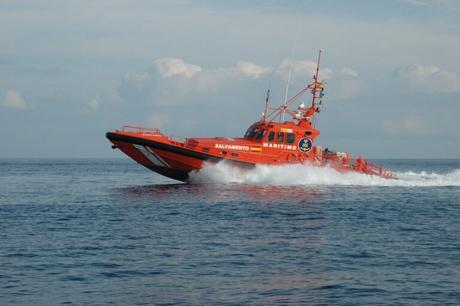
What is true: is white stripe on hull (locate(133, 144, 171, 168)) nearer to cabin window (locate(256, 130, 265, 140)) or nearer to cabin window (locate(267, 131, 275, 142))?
cabin window (locate(256, 130, 265, 140))

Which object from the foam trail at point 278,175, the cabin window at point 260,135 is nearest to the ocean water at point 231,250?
the foam trail at point 278,175

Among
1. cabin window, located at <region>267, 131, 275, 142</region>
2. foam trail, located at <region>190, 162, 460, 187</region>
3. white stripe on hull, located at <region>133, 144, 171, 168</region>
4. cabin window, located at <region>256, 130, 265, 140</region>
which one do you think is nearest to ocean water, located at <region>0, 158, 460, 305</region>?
foam trail, located at <region>190, 162, 460, 187</region>

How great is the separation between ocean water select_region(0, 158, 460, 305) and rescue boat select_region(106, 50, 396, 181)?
2.83m

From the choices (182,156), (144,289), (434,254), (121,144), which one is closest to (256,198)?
(182,156)

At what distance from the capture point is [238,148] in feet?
132

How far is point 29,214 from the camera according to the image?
3030 centimetres

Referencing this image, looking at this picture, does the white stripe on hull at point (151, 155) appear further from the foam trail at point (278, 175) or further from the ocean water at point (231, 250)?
the ocean water at point (231, 250)

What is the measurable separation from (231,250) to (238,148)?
19.9 m

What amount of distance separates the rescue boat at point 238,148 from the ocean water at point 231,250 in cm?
283

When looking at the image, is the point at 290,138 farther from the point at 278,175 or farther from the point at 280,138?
the point at 278,175

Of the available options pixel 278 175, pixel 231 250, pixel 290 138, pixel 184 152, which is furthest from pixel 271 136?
pixel 231 250

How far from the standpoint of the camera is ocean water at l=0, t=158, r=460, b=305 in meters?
15.4

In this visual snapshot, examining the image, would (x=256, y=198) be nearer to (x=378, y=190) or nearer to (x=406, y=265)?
(x=378, y=190)

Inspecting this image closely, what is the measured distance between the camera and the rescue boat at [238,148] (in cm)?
3950
